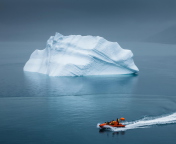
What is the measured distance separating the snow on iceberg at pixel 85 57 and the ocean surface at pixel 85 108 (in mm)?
1104

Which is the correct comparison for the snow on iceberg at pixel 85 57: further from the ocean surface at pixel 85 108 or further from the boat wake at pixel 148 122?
the boat wake at pixel 148 122

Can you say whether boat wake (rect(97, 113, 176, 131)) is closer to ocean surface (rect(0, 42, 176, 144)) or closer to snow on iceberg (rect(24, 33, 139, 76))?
ocean surface (rect(0, 42, 176, 144))

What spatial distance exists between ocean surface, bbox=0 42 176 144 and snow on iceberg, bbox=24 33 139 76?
1.10 metres

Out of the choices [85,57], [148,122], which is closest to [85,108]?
[148,122]

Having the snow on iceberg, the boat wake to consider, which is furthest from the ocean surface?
the snow on iceberg

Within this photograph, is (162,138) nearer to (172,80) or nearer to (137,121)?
(137,121)

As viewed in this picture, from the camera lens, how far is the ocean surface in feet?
68.0

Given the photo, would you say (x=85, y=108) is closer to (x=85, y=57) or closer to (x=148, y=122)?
(x=148, y=122)

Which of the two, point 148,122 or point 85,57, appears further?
point 85,57

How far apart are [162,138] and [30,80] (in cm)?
2096

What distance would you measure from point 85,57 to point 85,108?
13.0 meters

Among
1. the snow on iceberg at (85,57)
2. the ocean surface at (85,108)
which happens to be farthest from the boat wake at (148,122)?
the snow on iceberg at (85,57)

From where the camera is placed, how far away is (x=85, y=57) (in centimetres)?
3853

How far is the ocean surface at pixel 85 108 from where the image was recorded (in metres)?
20.7
